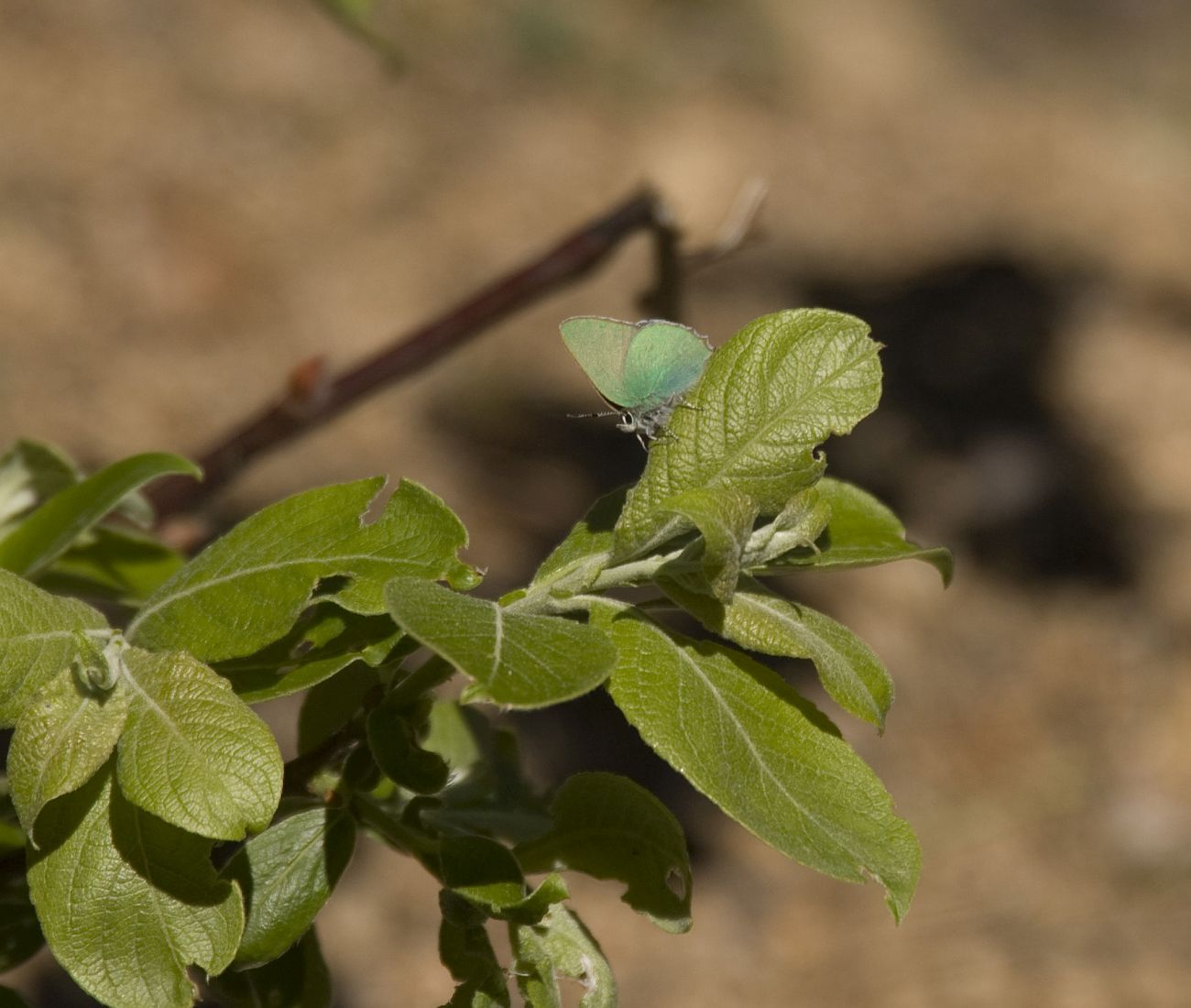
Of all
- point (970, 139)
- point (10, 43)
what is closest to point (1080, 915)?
point (970, 139)

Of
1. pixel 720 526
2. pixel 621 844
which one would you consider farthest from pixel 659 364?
pixel 621 844

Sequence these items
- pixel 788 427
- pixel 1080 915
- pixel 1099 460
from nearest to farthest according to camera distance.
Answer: pixel 788 427, pixel 1080 915, pixel 1099 460

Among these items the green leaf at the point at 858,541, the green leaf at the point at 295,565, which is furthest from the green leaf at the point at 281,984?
the green leaf at the point at 858,541

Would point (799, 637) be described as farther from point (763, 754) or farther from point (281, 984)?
point (281, 984)

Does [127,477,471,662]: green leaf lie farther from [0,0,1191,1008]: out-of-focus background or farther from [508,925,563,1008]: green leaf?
[0,0,1191,1008]: out-of-focus background

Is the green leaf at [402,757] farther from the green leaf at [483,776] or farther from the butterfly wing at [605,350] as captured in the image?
the butterfly wing at [605,350]

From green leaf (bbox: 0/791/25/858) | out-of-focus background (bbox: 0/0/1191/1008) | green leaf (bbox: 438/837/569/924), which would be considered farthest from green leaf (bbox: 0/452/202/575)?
out-of-focus background (bbox: 0/0/1191/1008)

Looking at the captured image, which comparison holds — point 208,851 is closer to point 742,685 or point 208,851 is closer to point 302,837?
point 302,837
